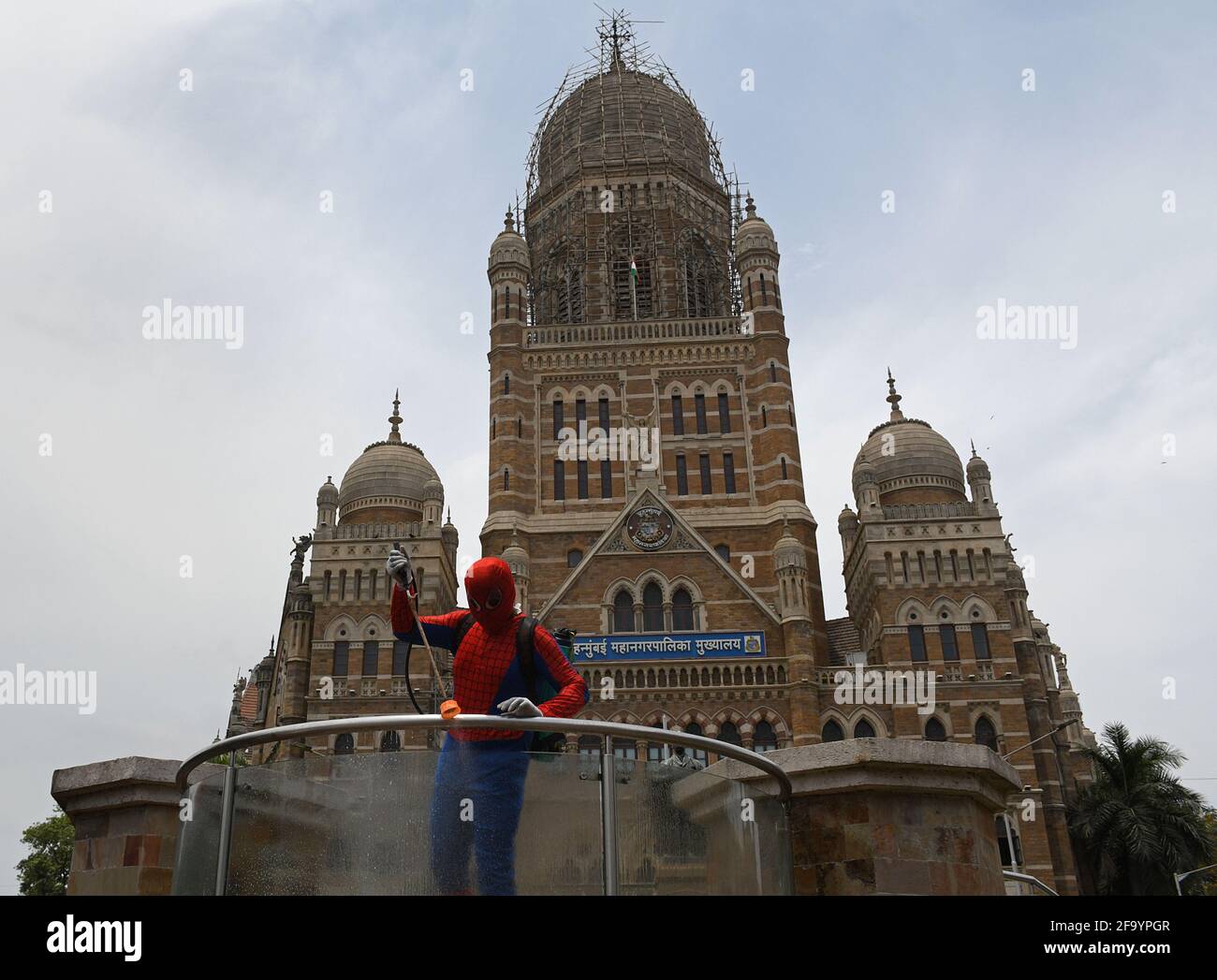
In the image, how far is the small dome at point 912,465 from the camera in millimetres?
42375

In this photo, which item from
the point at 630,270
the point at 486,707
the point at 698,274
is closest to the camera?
the point at 486,707

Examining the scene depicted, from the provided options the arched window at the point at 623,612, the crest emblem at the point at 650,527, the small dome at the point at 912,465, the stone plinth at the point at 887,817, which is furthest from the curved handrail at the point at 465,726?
the small dome at the point at 912,465

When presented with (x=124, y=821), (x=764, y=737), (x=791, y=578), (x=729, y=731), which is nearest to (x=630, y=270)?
(x=791, y=578)

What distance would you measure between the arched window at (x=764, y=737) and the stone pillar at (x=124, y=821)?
26.7 meters

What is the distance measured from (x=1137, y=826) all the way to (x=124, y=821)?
32.5 m

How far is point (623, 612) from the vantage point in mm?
37375

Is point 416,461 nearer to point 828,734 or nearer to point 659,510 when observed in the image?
point 659,510

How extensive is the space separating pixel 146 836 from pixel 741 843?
202 inches

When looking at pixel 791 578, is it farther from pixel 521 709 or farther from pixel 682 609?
pixel 521 709

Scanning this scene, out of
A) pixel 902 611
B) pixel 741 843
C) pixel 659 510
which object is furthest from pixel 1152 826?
pixel 741 843

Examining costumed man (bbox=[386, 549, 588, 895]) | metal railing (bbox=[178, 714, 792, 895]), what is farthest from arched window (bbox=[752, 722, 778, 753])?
metal railing (bbox=[178, 714, 792, 895])

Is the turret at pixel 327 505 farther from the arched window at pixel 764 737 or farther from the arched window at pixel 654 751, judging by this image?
the arched window at pixel 654 751

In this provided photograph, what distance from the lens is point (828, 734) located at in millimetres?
34219

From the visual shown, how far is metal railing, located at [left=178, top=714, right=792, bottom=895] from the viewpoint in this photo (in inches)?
239
